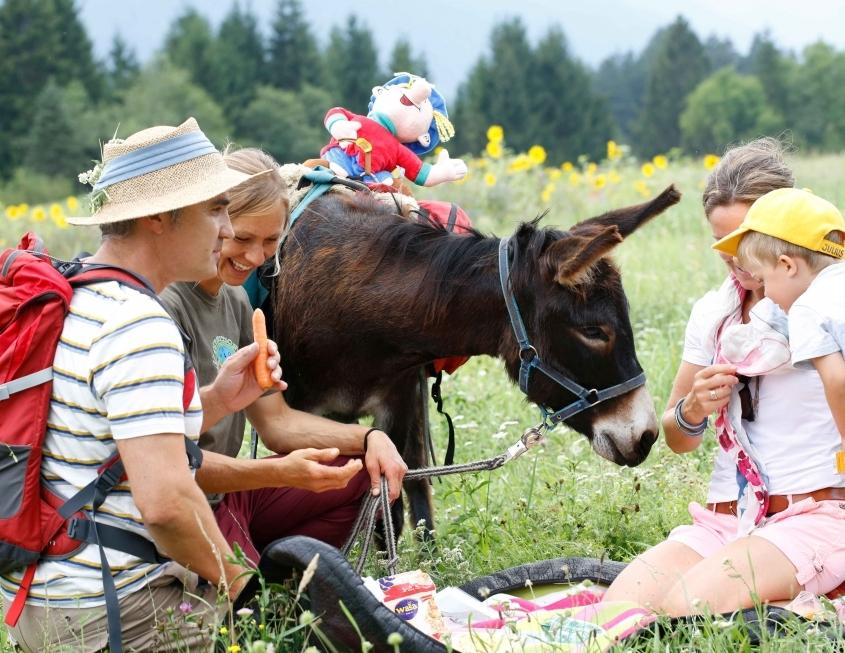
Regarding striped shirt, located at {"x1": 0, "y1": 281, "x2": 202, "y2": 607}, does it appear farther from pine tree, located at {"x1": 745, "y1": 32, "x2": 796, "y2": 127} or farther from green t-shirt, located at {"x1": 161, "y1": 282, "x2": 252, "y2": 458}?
pine tree, located at {"x1": 745, "y1": 32, "x2": 796, "y2": 127}

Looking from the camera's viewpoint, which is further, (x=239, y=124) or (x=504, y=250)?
(x=239, y=124)

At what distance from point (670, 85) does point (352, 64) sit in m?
25.8

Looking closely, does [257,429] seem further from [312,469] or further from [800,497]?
[800,497]

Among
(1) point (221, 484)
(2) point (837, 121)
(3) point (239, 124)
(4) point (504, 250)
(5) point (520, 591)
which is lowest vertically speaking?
(5) point (520, 591)

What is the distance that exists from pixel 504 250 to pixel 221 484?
4.10ft

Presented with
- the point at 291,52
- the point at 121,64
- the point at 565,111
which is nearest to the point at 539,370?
the point at 565,111

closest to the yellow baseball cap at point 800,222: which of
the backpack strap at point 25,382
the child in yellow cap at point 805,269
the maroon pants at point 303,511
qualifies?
the child in yellow cap at point 805,269

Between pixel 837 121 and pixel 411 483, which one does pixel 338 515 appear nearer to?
pixel 411 483

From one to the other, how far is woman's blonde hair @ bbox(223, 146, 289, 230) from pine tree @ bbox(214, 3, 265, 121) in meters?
60.8

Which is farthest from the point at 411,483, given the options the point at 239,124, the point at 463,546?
the point at 239,124

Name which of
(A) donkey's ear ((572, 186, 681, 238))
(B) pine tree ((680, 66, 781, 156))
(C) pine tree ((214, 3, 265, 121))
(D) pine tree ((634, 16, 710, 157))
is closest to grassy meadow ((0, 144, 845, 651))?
(A) donkey's ear ((572, 186, 681, 238))

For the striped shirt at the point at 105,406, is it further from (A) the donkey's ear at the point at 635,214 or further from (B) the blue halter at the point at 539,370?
(A) the donkey's ear at the point at 635,214

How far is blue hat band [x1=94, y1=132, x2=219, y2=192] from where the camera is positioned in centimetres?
284

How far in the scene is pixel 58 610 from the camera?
9.15ft
